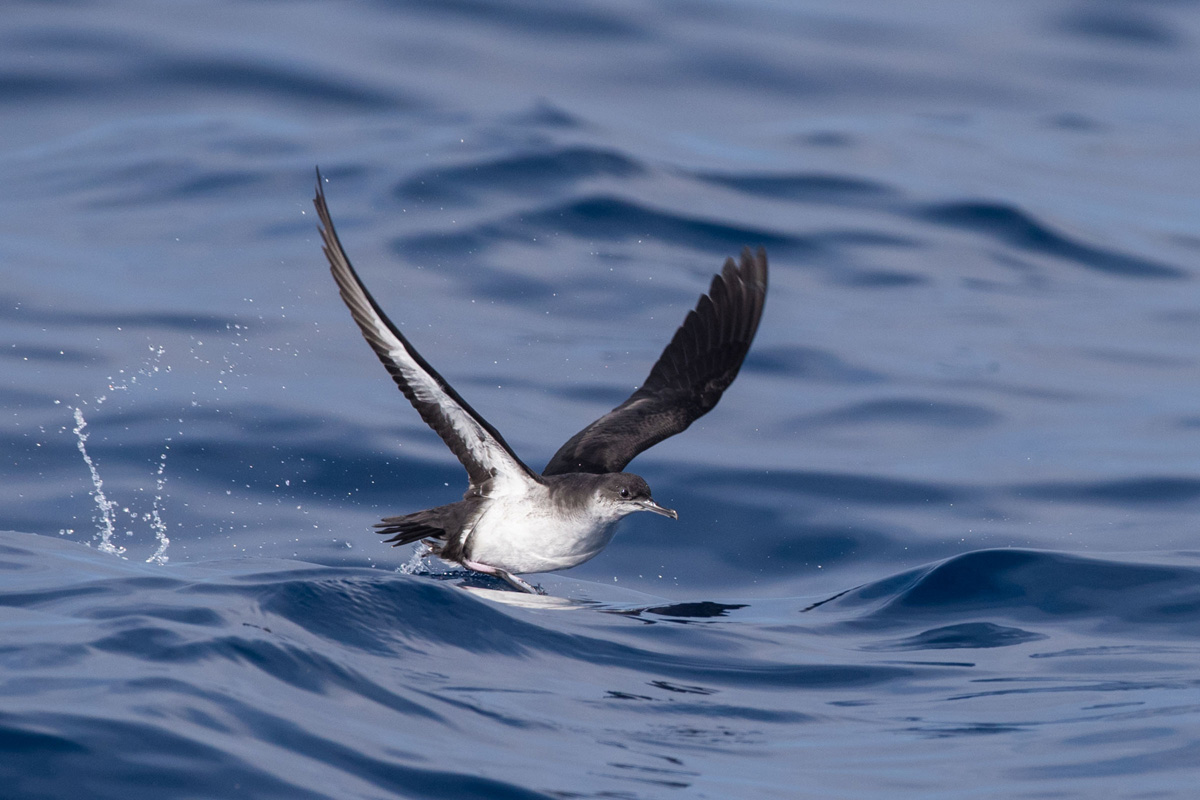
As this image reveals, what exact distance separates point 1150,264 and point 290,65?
11401 mm

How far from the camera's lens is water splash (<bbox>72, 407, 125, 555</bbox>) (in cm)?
854

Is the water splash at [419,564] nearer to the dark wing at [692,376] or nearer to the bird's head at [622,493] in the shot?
the dark wing at [692,376]

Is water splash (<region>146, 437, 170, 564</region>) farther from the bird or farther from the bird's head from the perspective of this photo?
the bird's head

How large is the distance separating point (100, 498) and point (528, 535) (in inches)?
138

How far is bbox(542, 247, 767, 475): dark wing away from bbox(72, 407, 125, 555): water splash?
2.63 m

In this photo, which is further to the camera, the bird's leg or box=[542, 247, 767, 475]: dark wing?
box=[542, 247, 767, 475]: dark wing

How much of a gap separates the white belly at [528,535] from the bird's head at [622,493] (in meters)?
0.11

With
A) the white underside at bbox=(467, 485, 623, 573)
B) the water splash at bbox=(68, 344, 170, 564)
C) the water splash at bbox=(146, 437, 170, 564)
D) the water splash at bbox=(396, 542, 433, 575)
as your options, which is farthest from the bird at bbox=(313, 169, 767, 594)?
the water splash at bbox=(68, 344, 170, 564)

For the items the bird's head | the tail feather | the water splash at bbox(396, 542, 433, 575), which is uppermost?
the bird's head

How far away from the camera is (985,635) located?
24.9ft

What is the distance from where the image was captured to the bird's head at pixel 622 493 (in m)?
7.47

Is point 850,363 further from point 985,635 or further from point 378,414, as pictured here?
point 985,635

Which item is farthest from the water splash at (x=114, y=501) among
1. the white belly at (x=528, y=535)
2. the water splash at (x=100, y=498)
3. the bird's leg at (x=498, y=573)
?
the white belly at (x=528, y=535)

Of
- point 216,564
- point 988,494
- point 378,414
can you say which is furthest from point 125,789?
point 988,494
